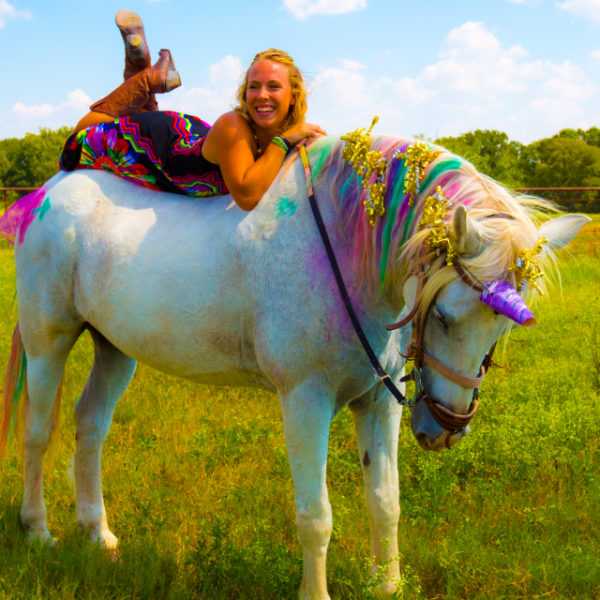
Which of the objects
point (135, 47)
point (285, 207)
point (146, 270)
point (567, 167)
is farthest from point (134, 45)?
point (567, 167)

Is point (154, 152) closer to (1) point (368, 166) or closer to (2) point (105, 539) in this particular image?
(1) point (368, 166)

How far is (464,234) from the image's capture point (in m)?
1.79

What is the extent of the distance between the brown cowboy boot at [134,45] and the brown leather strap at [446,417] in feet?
A: 8.09

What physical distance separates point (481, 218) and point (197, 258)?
1.22 metres

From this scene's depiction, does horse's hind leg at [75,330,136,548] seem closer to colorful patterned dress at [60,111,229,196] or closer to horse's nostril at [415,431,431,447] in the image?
colorful patterned dress at [60,111,229,196]

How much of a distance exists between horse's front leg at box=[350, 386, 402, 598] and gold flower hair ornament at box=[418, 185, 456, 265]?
34.8 inches

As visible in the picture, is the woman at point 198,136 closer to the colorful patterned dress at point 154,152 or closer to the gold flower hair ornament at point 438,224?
the colorful patterned dress at point 154,152

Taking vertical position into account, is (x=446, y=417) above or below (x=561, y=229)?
below

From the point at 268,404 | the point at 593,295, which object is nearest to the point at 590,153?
the point at 593,295

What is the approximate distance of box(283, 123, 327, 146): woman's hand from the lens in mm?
2510

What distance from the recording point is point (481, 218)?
191cm

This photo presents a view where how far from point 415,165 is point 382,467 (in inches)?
54.2

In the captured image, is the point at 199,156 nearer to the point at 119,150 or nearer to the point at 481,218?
the point at 119,150

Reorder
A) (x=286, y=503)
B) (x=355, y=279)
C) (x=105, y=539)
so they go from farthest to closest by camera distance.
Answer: (x=286, y=503) → (x=105, y=539) → (x=355, y=279)
